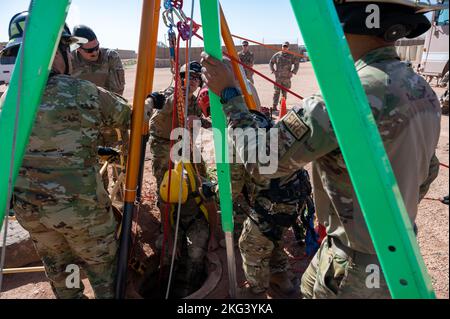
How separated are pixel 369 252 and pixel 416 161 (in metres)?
0.42

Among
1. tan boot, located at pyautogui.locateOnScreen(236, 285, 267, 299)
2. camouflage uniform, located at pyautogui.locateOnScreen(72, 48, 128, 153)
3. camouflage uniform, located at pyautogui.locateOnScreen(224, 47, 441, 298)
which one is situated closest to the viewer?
camouflage uniform, located at pyautogui.locateOnScreen(224, 47, 441, 298)

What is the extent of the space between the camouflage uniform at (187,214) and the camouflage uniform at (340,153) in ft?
6.59

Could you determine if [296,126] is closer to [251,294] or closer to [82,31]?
[251,294]

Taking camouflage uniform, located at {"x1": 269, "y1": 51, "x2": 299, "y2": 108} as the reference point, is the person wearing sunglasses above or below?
below

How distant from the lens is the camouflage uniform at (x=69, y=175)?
2.00 m

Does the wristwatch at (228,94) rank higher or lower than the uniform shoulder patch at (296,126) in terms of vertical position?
higher

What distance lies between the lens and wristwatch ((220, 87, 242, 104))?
4.48 feet

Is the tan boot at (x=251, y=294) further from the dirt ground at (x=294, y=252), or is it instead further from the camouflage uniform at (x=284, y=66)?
the camouflage uniform at (x=284, y=66)

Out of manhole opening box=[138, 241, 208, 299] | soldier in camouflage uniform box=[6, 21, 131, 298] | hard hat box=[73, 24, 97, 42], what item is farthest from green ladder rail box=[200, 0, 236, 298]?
hard hat box=[73, 24, 97, 42]

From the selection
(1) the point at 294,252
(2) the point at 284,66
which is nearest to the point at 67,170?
(1) the point at 294,252

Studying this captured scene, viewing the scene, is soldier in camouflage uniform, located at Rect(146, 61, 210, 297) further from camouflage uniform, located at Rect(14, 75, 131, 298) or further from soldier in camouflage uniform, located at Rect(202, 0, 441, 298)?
soldier in camouflage uniform, located at Rect(202, 0, 441, 298)

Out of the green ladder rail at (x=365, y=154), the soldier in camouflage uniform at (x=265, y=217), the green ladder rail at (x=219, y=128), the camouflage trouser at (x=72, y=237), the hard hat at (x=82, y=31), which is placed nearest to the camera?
the green ladder rail at (x=365, y=154)

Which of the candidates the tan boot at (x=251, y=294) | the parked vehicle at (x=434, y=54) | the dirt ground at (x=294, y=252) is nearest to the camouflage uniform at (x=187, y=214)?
the dirt ground at (x=294, y=252)
